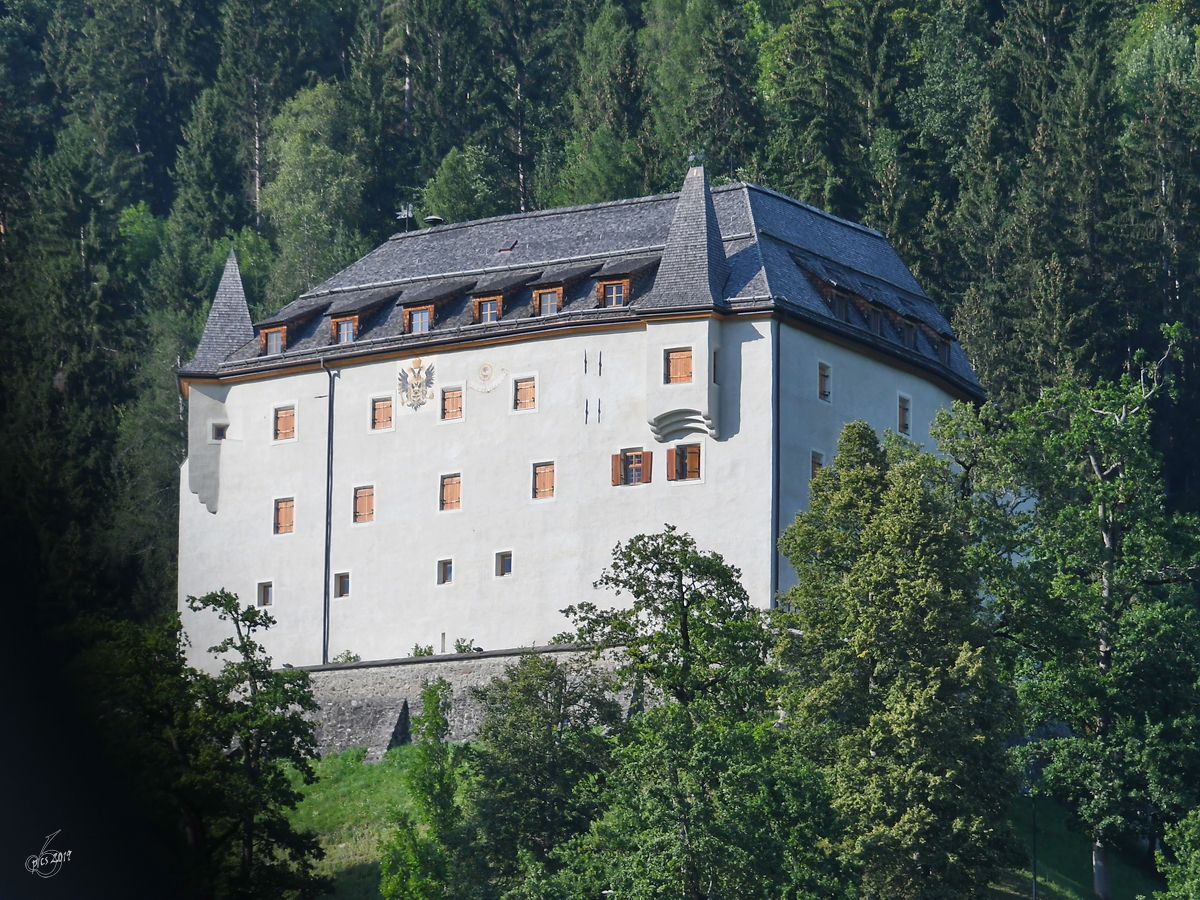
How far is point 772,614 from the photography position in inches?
1946

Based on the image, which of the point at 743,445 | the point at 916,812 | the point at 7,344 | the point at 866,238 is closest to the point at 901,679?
the point at 916,812

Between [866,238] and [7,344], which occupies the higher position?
[866,238]

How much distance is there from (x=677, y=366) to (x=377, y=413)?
946 centimetres

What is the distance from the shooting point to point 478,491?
62562 millimetres

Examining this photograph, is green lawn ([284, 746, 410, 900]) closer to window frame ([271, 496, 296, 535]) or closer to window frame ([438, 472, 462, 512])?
window frame ([438, 472, 462, 512])

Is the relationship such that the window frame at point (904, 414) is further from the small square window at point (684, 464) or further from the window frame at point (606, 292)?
the window frame at point (606, 292)

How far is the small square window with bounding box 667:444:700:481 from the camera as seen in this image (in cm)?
5978

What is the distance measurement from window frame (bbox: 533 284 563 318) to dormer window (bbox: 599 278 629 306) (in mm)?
1248

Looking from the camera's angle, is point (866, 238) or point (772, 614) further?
point (866, 238)

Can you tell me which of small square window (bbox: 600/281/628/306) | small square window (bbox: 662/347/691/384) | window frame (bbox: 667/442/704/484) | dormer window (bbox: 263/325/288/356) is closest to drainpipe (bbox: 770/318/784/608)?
window frame (bbox: 667/442/704/484)

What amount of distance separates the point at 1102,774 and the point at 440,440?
1957cm

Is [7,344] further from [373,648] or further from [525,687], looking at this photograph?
[373,648]

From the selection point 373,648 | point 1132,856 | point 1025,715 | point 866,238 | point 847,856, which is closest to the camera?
point 847,856

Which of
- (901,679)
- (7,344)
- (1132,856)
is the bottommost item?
(1132,856)
